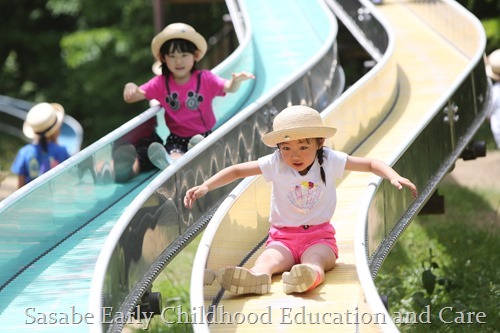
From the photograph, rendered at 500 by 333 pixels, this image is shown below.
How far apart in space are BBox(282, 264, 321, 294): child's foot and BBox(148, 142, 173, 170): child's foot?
3.25 meters

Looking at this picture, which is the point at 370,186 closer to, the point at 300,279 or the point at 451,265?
the point at 300,279

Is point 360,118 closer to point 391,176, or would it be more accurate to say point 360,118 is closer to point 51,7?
point 391,176

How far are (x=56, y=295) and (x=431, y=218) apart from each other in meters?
9.61

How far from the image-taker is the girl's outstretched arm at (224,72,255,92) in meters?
9.45

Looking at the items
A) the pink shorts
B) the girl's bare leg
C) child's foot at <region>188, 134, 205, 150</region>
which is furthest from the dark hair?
the girl's bare leg

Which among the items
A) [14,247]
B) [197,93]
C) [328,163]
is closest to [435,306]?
[197,93]

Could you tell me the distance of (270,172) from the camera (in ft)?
22.2

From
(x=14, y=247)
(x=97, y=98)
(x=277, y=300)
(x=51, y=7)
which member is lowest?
(x=277, y=300)

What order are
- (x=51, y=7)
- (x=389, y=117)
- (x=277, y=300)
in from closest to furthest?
(x=277, y=300)
(x=389, y=117)
(x=51, y=7)

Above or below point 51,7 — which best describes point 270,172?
below

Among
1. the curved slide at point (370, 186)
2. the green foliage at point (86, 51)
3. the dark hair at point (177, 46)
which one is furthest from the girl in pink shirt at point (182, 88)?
the green foliage at point (86, 51)

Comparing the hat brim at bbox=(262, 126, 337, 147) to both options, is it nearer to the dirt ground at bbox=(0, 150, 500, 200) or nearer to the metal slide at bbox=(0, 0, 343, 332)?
the metal slide at bbox=(0, 0, 343, 332)

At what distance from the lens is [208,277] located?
19.7 feet

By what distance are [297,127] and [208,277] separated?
115cm
